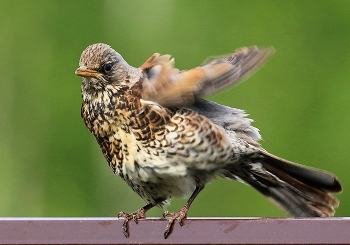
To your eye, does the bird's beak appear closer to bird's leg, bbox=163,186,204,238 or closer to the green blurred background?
bird's leg, bbox=163,186,204,238

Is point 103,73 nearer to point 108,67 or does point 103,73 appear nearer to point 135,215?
point 108,67

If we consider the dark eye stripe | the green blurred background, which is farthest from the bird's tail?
the green blurred background

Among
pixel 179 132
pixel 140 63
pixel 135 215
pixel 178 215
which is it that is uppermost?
pixel 179 132

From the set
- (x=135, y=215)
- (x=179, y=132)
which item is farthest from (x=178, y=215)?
(x=179, y=132)

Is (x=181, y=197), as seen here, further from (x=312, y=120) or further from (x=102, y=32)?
(x=102, y=32)

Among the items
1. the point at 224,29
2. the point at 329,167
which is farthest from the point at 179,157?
the point at 224,29

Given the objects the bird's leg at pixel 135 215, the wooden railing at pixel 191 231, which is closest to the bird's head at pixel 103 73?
the bird's leg at pixel 135 215
